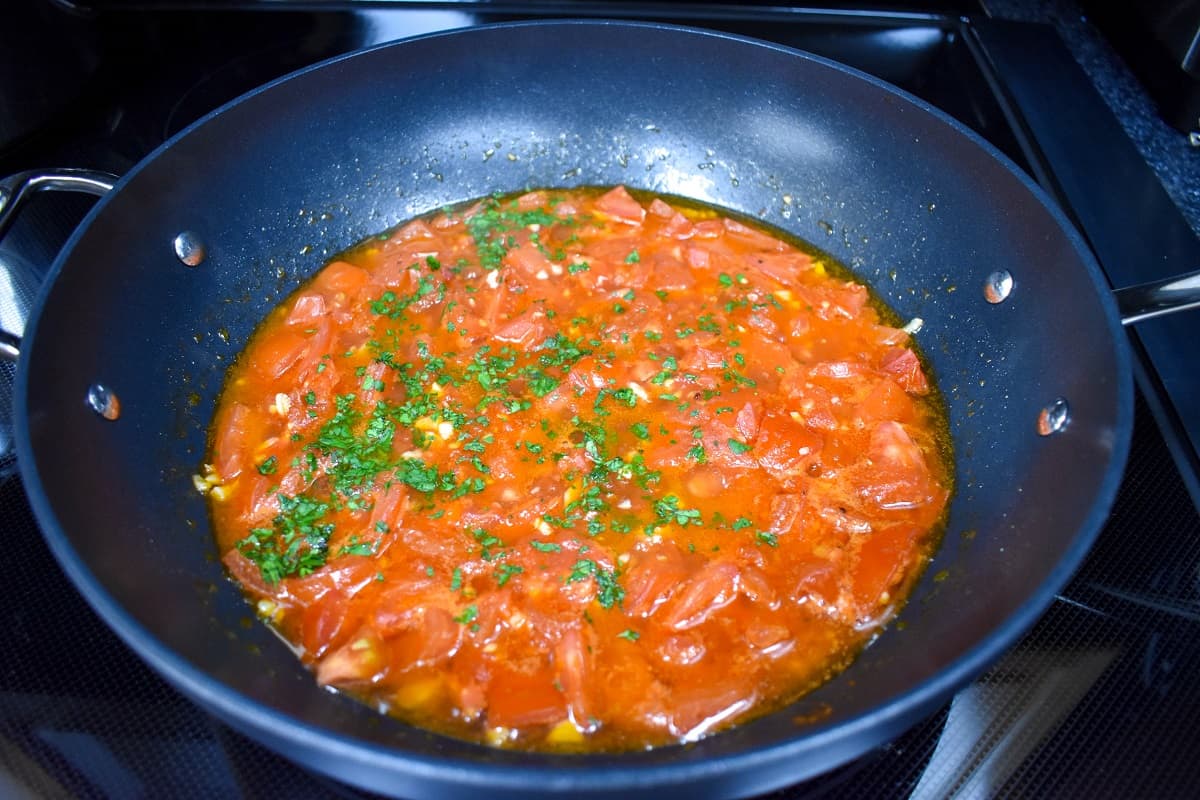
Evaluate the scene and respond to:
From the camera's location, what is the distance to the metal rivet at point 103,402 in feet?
8.41

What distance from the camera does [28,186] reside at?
262cm

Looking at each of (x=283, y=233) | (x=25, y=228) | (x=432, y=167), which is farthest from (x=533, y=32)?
(x=25, y=228)

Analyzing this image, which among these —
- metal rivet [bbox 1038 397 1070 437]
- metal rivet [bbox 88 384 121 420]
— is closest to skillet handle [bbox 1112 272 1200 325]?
metal rivet [bbox 1038 397 1070 437]

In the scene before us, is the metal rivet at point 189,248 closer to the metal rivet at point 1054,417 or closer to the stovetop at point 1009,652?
the stovetop at point 1009,652

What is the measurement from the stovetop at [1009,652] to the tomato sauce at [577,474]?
0.34 meters

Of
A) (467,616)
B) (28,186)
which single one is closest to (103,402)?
(28,186)

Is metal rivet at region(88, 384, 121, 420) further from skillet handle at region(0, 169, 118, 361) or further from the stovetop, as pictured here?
the stovetop

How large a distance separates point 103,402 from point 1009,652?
267cm

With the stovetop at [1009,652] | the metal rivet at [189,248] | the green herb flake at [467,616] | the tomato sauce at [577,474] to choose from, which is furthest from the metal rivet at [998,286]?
the metal rivet at [189,248]

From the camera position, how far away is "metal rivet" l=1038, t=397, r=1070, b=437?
2553 mm

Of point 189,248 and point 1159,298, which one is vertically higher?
point 1159,298

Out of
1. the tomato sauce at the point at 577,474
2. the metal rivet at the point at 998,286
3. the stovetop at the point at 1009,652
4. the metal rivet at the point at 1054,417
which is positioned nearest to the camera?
the stovetop at the point at 1009,652

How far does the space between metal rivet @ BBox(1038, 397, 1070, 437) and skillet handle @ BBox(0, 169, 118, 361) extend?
289 cm

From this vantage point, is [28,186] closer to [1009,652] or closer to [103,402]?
[103,402]
